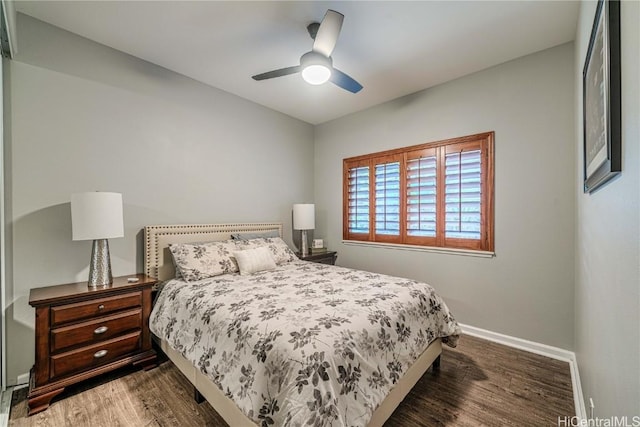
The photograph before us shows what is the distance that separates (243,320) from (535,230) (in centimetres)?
275

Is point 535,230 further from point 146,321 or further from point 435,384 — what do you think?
point 146,321

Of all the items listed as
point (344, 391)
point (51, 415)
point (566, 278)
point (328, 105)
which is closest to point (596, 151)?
point (344, 391)

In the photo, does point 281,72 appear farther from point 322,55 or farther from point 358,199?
point 358,199

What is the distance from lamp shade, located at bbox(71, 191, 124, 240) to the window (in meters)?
2.87

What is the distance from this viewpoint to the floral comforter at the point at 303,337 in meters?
1.25

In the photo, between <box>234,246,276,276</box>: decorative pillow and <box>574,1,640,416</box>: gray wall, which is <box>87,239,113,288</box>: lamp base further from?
<box>574,1,640,416</box>: gray wall

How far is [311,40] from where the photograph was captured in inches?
94.6

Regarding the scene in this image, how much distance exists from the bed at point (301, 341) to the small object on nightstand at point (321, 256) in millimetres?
1192

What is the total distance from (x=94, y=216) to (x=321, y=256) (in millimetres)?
2627

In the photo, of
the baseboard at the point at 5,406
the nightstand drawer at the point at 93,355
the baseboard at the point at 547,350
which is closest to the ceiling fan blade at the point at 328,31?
the nightstand drawer at the point at 93,355

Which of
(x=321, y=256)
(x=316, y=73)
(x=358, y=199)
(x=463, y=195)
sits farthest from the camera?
(x=358, y=199)

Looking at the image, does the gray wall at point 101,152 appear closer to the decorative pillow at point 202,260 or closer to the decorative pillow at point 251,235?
the decorative pillow at point 251,235

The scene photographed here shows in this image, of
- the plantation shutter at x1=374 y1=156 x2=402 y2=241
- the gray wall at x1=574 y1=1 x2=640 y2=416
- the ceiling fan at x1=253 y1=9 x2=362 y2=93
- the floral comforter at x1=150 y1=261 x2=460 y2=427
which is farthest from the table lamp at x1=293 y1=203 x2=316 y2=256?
the gray wall at x1=574 y1=1 x2=640 y2=416

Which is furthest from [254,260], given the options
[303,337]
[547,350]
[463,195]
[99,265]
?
[547,350]
